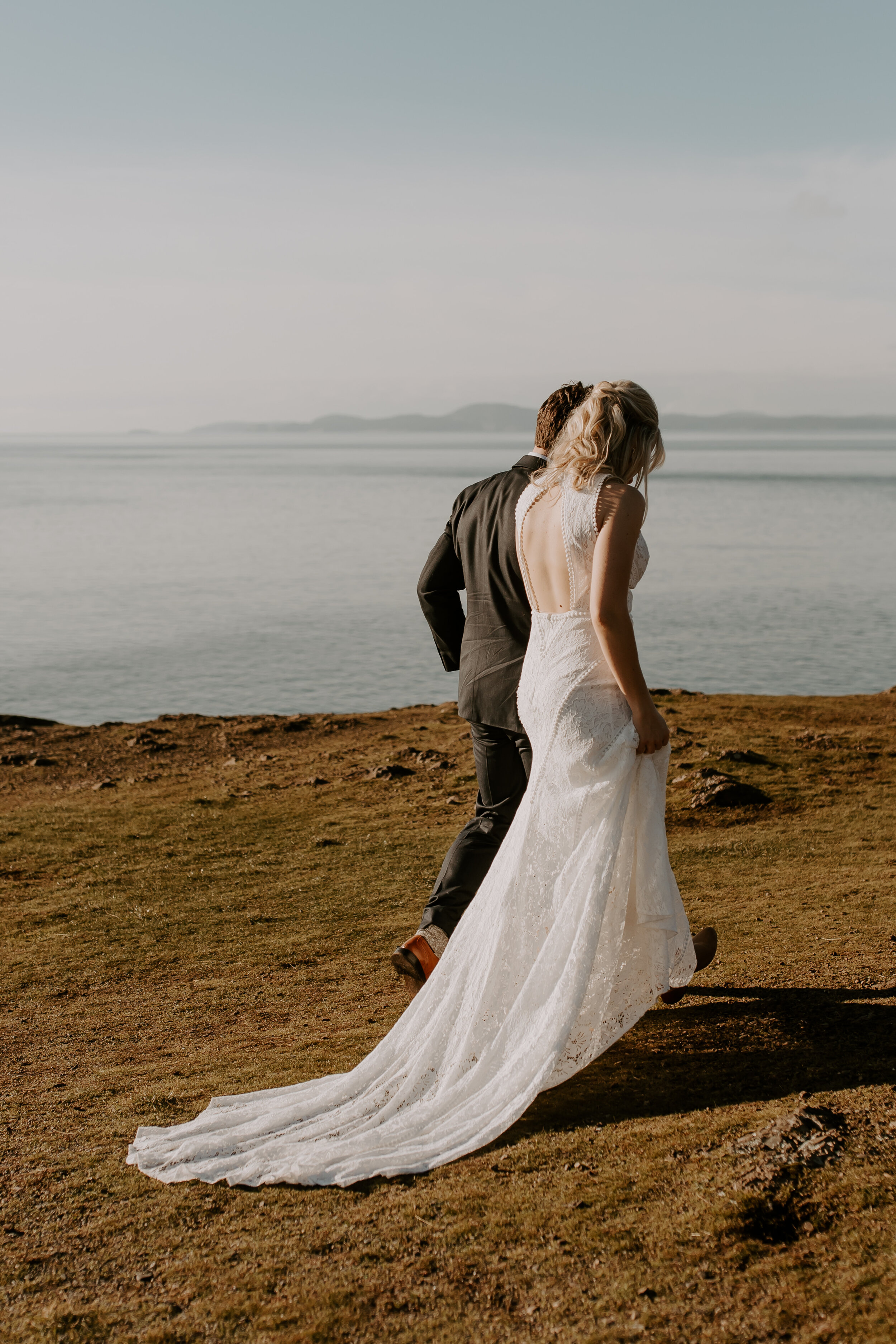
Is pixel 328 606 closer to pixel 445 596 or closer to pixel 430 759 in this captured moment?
pixel 430 759

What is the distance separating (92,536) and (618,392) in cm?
6055

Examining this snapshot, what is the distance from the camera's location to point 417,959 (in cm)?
449

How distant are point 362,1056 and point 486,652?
1596 mm

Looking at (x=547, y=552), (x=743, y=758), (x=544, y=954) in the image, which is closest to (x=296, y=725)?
(x=743, y=758)

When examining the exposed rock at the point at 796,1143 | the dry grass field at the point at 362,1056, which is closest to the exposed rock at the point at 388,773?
the dry grass field at the point at 362,1056

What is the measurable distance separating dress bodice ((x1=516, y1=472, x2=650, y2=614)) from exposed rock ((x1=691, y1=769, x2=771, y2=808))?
5264mm

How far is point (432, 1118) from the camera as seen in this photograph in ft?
11.2

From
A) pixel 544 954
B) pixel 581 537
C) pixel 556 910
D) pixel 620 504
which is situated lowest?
pixel 544 954

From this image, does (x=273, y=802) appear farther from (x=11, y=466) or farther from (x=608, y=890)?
(x=11, y=466)

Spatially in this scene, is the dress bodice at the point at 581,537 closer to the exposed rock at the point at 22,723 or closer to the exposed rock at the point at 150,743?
the exposed rock at the point at 150,743

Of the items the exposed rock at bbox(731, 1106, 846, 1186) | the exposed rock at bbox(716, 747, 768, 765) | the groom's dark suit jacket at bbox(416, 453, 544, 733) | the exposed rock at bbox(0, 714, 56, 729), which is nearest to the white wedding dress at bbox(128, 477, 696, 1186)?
the groom's dark suit jacket at bbox(416, 453, 544, 733)

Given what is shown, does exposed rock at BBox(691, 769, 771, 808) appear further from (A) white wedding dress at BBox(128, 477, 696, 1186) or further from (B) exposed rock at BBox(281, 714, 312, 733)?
(B) exposed rock at BBox(281, 714, 312, 733)

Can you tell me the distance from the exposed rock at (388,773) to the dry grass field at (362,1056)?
5.00 ft

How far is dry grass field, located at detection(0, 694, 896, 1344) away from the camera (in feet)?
8.38
